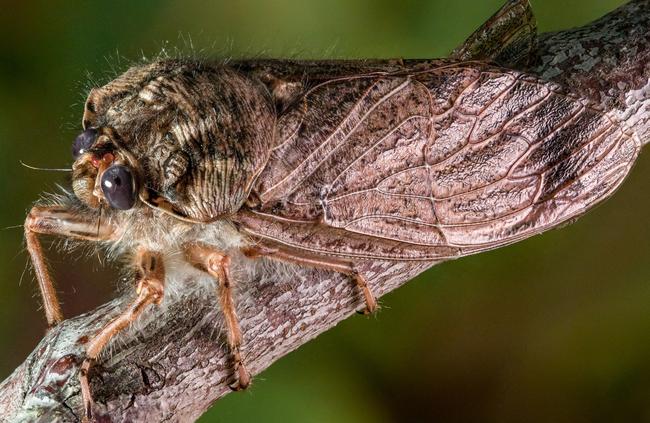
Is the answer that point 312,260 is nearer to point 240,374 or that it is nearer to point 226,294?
point 226,294

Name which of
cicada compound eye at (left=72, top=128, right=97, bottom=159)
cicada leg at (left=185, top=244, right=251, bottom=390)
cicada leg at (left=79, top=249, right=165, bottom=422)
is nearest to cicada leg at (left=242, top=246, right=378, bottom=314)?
cicada leg at (left=185, top=244, right=251, bottom=390)

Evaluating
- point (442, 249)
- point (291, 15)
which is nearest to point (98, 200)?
point (442, 249)

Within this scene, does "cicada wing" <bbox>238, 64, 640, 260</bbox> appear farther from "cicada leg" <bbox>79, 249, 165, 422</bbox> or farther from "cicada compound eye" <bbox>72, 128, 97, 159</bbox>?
"cicada compound eye" <bbox>72, 128, 97, 159</bbox>

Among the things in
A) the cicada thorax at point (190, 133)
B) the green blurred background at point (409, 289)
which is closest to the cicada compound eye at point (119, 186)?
the cicada thorax at point (190, 133)

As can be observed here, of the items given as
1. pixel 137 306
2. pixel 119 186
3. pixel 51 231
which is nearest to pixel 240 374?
pixel 137 306

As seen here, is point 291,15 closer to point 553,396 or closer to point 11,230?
point 11,230
